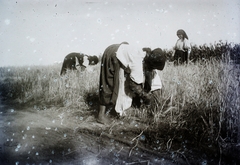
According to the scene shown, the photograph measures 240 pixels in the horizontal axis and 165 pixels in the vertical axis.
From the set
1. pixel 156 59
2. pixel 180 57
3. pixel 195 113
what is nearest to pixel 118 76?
pixel 156 59

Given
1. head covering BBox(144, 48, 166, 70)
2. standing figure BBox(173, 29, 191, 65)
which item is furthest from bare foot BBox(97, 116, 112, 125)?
standing figure BBox(173, 29, 191, 65)

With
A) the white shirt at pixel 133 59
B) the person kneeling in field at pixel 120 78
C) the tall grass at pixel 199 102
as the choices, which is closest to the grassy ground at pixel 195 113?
the tall grass at pixel 199 102

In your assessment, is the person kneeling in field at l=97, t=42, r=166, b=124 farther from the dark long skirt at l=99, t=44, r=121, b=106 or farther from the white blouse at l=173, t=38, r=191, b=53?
the white blouse at l=173, t=38, r=191, b=53

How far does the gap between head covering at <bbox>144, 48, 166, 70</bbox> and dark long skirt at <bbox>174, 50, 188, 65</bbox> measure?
0.13 meters

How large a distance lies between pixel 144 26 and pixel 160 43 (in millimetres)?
221

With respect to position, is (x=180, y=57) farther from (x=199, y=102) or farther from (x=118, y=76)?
(x=118, y=76)

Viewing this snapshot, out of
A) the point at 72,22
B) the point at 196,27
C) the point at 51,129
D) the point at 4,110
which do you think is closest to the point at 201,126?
the point at 196,27

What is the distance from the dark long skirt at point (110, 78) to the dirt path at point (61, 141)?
0.24 meters

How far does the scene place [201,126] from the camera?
73.2 inches

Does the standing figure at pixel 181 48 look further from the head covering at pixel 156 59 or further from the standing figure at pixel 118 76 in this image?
the standing figure at pixel 118 76

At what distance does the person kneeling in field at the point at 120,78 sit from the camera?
74.5 inches

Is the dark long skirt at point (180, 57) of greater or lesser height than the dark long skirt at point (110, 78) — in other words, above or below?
above

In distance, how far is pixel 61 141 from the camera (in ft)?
6.44

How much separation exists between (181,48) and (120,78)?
2.01 feet
